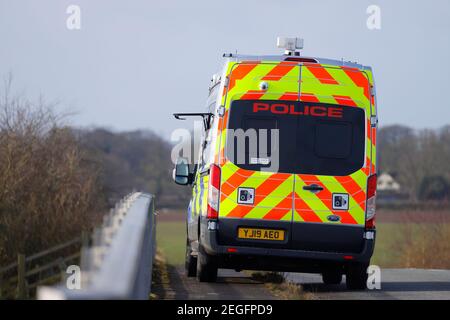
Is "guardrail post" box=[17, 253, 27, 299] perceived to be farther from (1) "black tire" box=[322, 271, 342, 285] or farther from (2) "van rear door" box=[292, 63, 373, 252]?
(2) "van rear door" box=[292, 63, 373, 252]

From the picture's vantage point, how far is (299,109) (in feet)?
40.7

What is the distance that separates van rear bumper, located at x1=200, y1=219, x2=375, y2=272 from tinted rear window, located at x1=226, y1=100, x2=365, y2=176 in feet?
3.01

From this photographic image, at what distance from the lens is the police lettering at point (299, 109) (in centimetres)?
1236

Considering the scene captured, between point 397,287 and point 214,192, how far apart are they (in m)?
3.52

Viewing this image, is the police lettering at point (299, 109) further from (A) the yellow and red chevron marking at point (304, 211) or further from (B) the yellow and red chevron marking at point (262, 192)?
(A) the yellow and red chevron marking at point (304, 211)

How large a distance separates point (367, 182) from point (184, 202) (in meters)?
80.8

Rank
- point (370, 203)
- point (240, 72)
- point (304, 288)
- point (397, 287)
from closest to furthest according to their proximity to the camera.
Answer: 1. point (370, 203)
2. point (240, 72)
3. point (304, 288)
4. point (397, 287)

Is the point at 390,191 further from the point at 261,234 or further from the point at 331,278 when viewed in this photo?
the point at 261,234

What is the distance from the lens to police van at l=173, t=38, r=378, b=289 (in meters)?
12.3

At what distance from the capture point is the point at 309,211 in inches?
484

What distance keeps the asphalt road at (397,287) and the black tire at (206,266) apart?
125 cm

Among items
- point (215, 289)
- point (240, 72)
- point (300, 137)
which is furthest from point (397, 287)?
point (240, 72)
